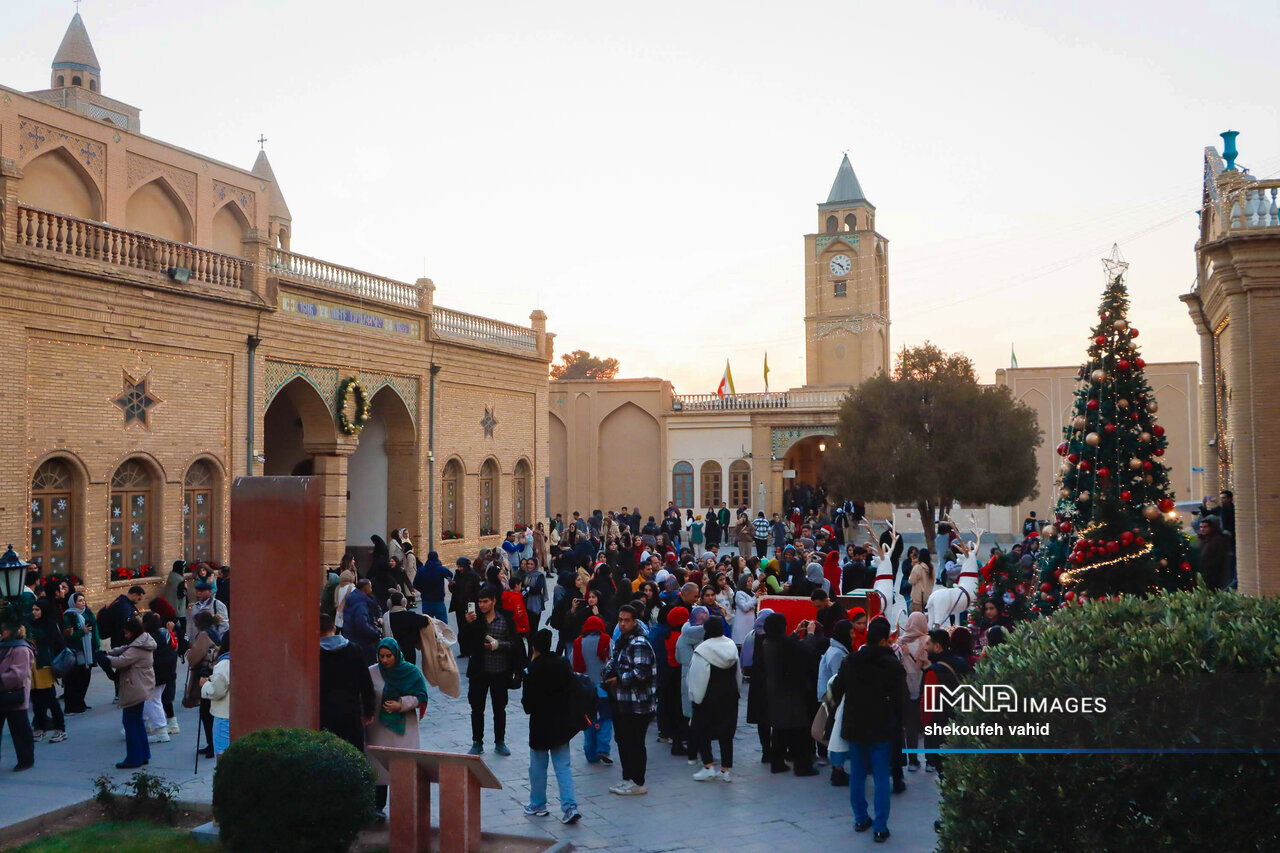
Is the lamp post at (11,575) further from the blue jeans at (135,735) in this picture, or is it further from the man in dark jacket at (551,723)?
the man in dark jacket at (551,723)

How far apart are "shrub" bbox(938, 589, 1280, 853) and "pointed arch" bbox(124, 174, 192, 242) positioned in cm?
2410

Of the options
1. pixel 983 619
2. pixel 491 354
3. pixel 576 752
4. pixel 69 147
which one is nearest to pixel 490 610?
pixel 576 752

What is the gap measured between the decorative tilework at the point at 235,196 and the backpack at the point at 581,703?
22846 millimetres

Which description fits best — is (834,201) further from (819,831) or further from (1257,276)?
(819,831)

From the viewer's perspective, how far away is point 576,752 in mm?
9250

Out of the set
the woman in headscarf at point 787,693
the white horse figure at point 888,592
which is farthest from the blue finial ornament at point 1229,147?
the woman in headscarf at point 787,693

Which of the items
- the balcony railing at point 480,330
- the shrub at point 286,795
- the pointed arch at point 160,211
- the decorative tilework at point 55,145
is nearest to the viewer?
the shrub at point 286,795

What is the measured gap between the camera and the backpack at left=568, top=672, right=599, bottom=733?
718cm

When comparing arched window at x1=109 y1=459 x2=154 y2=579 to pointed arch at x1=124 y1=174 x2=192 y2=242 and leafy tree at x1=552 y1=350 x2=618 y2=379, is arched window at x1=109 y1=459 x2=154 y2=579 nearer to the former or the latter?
pointed arch at x1=124 y1=174 x2=192 y2=242

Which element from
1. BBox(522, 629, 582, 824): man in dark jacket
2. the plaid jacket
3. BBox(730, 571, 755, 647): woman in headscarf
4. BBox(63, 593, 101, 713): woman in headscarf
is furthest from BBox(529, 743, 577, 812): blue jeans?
BBox(63, 593, 101, 713): woman in headscarf

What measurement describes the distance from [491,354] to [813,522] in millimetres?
10310

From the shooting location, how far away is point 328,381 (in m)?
20.3

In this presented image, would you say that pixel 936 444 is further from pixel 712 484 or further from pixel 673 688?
pixel 673 688

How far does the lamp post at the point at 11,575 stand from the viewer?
916cm
